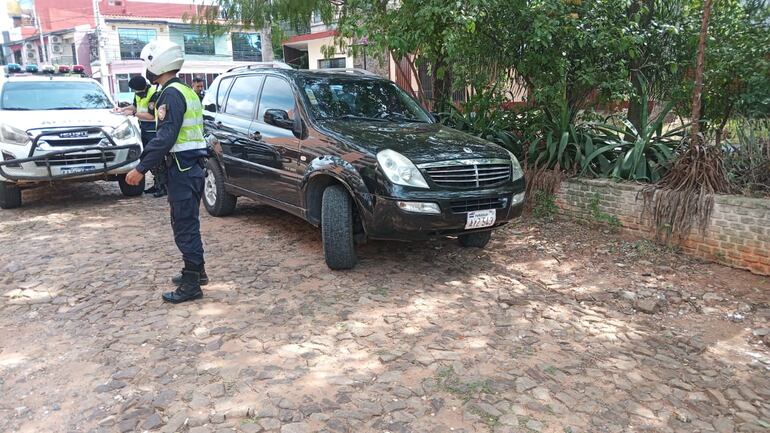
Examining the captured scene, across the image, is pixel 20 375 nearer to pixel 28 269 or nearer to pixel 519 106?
pixel 28 269

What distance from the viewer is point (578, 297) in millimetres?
4578

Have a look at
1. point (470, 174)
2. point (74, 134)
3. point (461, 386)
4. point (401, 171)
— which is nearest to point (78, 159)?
point (74, 134)

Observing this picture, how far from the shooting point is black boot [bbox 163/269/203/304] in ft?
14.1

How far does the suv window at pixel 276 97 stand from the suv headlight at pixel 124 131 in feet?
8.93

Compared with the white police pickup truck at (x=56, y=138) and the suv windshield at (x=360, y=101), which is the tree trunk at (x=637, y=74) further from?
the white police pickup truck at (x=56, y=138)

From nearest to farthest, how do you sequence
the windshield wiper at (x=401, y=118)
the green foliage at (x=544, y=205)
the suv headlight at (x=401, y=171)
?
1. the suv headlight at (x=401, y=171)
2. the windshield wiper at (x=401, y=118)
3. the green foliage at (x=544, y=205)

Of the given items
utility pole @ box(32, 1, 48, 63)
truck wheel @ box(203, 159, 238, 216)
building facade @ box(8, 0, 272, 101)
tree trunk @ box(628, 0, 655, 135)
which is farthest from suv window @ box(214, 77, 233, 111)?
utility pole @ box(32, 1, 48, 63)

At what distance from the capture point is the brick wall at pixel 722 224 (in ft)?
15.8

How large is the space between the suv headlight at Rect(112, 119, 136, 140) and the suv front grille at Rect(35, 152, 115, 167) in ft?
1.04

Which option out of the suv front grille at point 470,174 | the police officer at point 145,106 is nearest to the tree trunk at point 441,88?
the suv front grille at point 470,174

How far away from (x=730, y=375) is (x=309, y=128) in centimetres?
366

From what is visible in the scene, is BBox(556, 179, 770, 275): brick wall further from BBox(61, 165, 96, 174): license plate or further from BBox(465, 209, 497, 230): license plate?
BBox(61, 165, 96, 174): license plate

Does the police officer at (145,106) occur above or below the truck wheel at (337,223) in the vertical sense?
above

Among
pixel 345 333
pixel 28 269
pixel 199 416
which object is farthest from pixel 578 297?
pixel 28 269
